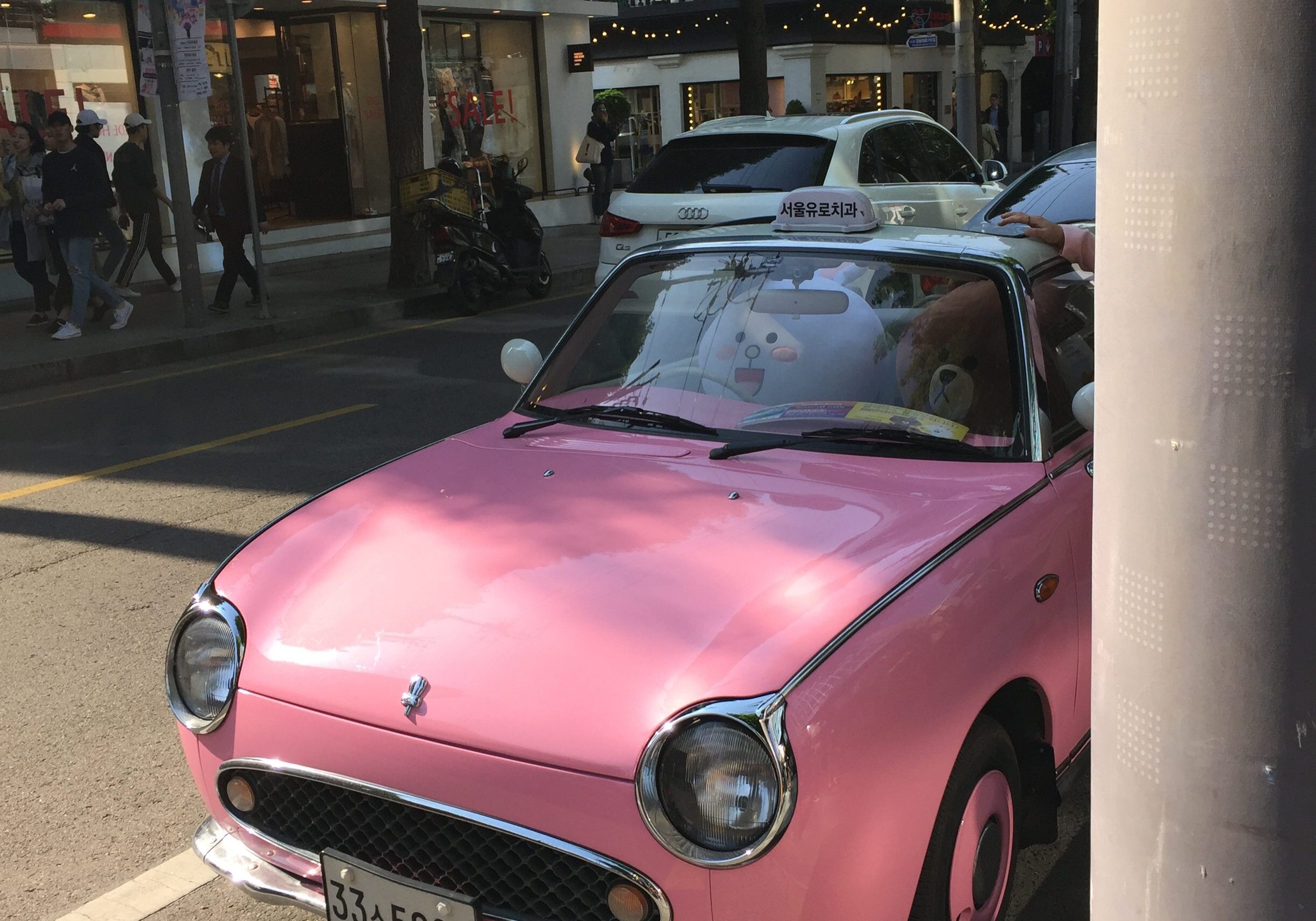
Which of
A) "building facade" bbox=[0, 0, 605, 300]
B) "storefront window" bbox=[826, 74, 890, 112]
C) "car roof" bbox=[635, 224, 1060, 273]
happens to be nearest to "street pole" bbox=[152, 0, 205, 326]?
"building facade" bbox=[0, 0, 605, 300]

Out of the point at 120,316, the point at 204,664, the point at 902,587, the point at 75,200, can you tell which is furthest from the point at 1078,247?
the point at 120,316

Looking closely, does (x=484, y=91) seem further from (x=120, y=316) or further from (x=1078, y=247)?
(x=1078, y=247)

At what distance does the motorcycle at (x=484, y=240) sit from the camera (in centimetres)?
1352

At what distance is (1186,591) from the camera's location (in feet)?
4.92

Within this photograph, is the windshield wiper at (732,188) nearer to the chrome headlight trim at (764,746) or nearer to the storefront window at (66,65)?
the chrome headlight trim at (764,746)

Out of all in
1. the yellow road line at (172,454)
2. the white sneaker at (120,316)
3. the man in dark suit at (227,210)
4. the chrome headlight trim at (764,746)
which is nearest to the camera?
the chrome headlight trim at (764,746)

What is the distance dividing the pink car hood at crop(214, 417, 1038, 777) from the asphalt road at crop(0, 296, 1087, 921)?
0.91 metres

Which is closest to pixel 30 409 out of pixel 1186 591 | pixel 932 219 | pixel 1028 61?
pixel 932 219

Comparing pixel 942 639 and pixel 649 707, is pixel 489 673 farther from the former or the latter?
pixel 942 639

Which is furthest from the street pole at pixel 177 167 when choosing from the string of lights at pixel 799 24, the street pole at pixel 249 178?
the string of lights at pixel 799 24

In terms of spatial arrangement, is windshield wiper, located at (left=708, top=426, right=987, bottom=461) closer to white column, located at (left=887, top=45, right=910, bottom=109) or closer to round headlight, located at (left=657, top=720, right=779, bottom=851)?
round headlight, located at (left=657, top=720, right=779, bottom=851)

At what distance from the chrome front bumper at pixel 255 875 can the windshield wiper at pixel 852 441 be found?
4.51 feet

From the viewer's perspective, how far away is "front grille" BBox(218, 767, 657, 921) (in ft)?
7.64

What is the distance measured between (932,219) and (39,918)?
8575 millimetres
